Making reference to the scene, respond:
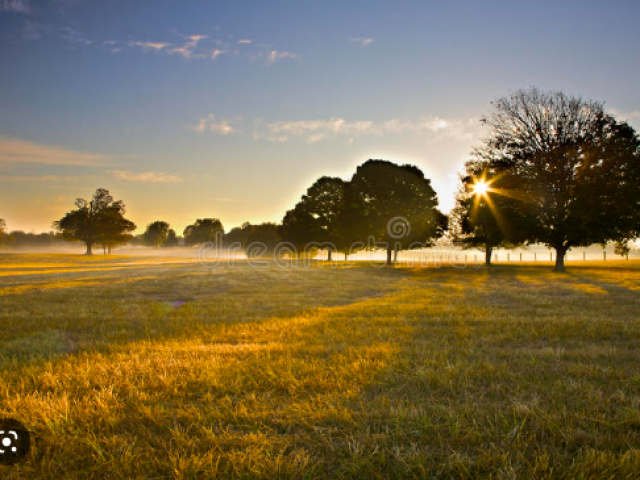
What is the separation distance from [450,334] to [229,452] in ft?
16.9

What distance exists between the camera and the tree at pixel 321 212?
51.8 meters

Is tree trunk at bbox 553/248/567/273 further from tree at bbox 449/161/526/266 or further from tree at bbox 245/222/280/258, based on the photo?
tree at bbox 245/222/280/258

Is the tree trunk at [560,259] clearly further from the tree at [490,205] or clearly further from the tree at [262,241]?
the tree at [262,241]

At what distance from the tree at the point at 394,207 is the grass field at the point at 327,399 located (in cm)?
2977

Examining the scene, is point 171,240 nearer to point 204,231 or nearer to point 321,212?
point 204,231

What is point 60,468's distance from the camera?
2.44m

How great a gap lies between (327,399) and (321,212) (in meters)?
49.3

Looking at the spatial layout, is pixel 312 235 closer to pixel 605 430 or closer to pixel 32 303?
pixel 32 303

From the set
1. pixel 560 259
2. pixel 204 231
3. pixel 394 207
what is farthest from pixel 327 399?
pixel 204 231

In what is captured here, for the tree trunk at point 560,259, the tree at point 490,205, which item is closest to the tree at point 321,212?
the tree at point 490,205

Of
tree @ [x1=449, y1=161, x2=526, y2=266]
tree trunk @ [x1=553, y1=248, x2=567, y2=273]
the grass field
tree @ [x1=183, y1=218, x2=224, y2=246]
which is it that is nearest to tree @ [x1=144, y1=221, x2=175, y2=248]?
tree @ [x1=183, y1=218, x2=224, y2=246]

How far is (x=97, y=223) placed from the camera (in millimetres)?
70688

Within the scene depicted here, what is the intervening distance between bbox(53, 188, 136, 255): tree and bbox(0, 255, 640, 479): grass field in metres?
76.2

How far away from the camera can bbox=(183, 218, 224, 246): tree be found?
5217 inches
